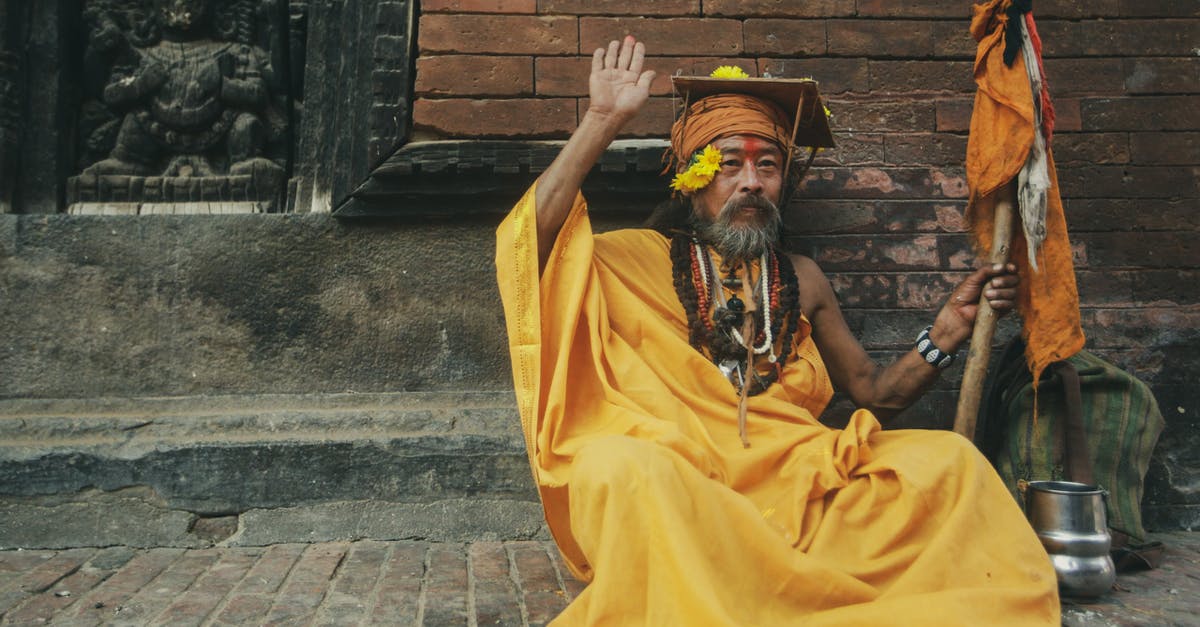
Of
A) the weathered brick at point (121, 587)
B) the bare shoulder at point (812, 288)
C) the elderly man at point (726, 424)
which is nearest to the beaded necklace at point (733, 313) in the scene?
the elderly man at point (726, 424)

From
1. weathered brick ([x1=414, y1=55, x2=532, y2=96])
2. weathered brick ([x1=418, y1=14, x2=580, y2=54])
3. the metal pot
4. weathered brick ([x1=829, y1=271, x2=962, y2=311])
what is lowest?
the metal pot

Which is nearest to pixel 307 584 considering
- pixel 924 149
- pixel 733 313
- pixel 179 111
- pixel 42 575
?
pixel 42 575

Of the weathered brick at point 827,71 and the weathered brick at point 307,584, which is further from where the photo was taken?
the weathered brick at point 827,71

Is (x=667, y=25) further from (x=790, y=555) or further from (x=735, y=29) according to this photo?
(x=790, y=555)

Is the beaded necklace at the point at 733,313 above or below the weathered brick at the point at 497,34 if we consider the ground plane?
below

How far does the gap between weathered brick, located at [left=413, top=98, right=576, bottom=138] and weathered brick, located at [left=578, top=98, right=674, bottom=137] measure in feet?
0.36

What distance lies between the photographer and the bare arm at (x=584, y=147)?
2426 millimetres

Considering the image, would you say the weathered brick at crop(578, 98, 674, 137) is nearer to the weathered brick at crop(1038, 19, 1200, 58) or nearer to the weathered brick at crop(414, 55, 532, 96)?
the weathered brick at crop(414, 55, 532, 96)

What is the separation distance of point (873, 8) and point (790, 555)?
A: 2.52 metres

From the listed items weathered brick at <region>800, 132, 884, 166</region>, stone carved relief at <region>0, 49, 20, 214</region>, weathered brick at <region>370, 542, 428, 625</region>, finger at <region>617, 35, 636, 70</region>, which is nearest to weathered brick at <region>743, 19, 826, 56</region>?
weathered brick at <region>800, 132, 884, 166</region>

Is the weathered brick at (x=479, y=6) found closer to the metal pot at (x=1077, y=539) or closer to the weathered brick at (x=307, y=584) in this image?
the weathered brick at (x=307, y=584)

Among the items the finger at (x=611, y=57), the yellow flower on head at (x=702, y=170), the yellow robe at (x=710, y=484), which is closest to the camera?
the yellow robe at (x=710, y=484)

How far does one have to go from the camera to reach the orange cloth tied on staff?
2.46 m

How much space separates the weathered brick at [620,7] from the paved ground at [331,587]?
84.0 inches
